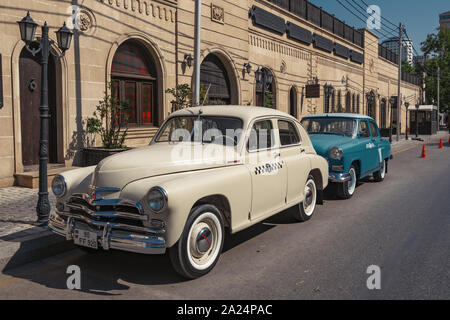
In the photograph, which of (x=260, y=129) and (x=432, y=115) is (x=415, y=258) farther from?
(x=432, y=115)

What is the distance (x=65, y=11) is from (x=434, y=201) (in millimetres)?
9715

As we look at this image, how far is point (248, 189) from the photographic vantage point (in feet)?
17.1

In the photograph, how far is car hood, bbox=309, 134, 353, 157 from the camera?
8.75 m

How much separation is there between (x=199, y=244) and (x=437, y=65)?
221ft

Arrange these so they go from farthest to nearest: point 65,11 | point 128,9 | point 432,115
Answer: point 432,115
point 128,9
point 65,11

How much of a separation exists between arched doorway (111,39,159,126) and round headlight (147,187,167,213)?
29.9 feet

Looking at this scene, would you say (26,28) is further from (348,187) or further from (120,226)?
(348,187)

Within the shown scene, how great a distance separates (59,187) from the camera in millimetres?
4961

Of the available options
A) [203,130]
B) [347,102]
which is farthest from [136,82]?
[347,102]

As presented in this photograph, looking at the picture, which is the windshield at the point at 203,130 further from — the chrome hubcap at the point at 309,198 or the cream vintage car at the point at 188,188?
the chrome hubcap at the point at 309,198

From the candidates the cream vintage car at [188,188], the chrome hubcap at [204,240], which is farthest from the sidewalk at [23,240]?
Result: the chrome hubcap at [204,240]

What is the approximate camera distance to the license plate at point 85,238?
4.34 meters

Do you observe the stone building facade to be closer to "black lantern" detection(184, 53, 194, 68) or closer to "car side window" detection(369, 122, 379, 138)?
"black lantern" detection(184, 53, 194, 68)
